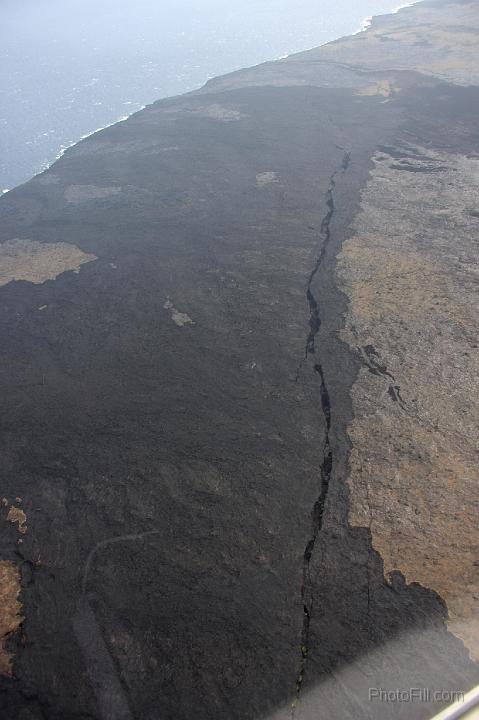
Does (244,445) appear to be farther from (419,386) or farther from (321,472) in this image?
(419,386)

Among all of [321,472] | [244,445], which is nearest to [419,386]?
[321,472]

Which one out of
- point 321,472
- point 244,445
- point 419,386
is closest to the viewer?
point 321,472

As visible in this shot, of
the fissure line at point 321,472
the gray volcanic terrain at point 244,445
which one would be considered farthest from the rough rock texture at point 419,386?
the fissure line at point 321,472

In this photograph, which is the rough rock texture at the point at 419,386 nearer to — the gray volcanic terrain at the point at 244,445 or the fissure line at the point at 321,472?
the gray volcanic terrain at the point at 244,445

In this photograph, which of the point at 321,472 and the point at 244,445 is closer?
the point at 321,472

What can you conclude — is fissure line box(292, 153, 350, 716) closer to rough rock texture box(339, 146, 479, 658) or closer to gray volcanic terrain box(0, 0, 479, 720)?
gray volcanic terrain box(0, 0, 479, 720)

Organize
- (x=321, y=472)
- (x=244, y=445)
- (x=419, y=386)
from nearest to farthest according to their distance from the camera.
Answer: (x=321, y=472)
(x=244, y=445)
(x=419, y=386)

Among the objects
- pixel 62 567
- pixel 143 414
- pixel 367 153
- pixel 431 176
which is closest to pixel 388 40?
pixel 367 153

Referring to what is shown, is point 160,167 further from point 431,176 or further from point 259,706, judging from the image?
point 259,706

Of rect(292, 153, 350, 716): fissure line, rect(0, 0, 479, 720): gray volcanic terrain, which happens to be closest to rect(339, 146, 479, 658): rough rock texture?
rect(0, 0, 479, 720): gray volcanic terrain
